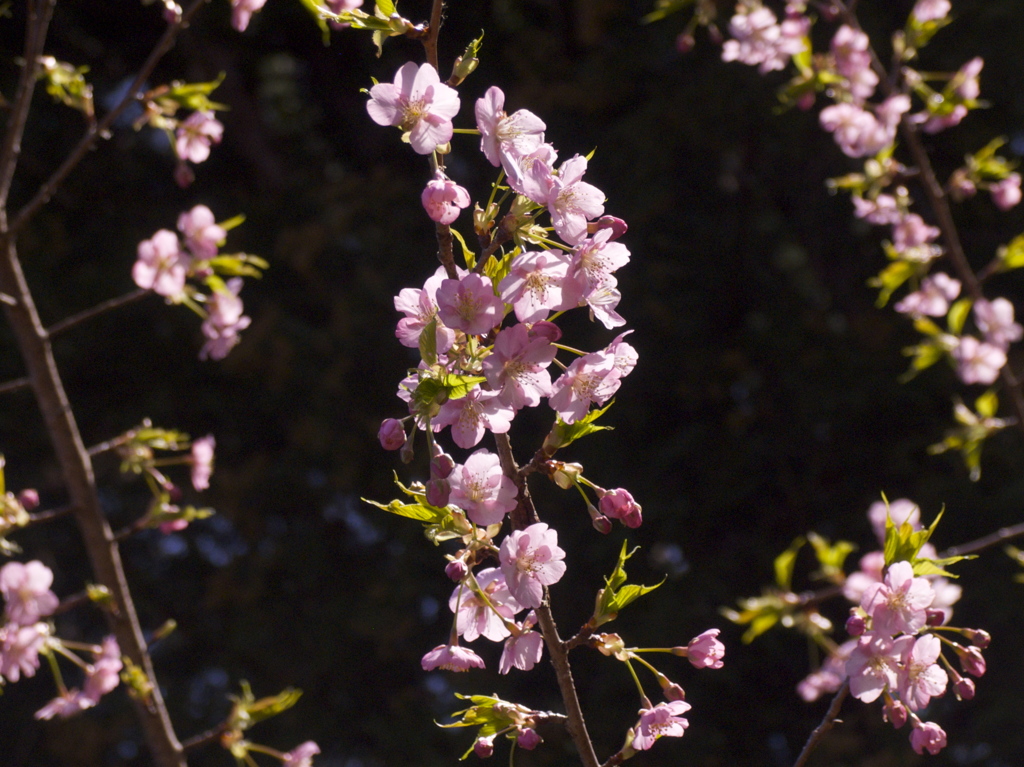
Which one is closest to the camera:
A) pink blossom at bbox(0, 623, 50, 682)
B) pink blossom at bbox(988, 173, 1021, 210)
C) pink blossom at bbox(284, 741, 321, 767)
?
pink blossom at bbox(0, 623, 50, 682)

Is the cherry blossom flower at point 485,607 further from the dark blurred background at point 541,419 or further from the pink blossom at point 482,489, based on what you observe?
the dark blurred background at point 541,419

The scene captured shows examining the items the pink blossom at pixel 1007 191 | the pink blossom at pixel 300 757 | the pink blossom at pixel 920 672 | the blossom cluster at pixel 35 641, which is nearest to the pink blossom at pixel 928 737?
the pink blossom at pixel 920 672

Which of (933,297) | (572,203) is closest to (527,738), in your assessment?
(572,203)

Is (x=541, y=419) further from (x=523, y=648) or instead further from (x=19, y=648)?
(x=523, y=648)

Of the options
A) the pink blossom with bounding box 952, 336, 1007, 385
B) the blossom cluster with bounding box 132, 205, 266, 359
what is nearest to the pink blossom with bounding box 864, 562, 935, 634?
the blossom cluster with bounding box 132, 205, 266, 359

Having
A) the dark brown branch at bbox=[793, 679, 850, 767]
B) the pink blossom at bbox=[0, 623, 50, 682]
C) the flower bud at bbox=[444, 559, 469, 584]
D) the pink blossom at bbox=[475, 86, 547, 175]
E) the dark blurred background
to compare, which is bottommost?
the dark blurred background

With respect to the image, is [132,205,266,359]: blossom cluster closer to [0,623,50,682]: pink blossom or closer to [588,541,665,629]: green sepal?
[0,623,50,682]: pink blossom

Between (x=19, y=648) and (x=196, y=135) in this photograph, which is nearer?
(x=19, y=648)

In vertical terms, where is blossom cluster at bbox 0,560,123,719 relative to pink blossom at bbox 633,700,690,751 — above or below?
below
